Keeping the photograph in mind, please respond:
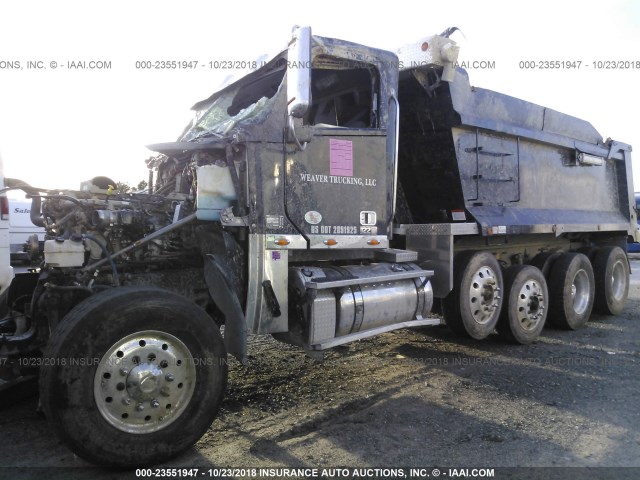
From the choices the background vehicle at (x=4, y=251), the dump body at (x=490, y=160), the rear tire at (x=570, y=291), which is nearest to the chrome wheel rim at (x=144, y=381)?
the background vehicle at (x=4, y=251)

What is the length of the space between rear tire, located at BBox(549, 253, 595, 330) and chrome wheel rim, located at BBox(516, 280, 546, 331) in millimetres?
668

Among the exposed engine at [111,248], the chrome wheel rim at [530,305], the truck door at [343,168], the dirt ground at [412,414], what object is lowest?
the dirt ground at [412,414]

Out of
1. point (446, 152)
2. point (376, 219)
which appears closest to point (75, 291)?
point (376, 219)

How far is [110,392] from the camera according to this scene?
3.10 metres

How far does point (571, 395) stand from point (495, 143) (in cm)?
299

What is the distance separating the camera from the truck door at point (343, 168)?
4.27 metres

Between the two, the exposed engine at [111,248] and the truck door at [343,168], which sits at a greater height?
the truck door at [343,168]

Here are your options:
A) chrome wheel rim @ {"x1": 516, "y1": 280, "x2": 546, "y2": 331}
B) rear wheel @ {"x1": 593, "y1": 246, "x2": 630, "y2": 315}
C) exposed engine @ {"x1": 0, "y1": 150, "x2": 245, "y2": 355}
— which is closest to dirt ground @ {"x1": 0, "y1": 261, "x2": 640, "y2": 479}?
chrome wheel rim @ {"x1": 516, "y1": 280, "x2": 546, "y2": 331}

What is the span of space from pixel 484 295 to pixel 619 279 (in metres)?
4.25

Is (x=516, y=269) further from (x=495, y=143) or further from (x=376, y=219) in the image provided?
(x=376, y=219)

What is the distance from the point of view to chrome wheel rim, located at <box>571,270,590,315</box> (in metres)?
7.62

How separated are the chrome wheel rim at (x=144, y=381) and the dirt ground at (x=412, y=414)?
0.32 meters

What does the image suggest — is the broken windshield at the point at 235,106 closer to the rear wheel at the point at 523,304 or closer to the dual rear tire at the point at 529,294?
the dual rear tire at the point at 529,294

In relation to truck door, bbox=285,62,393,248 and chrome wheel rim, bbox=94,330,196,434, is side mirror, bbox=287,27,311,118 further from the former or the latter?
chrome wheel rim, bbox=94,330,196,434
